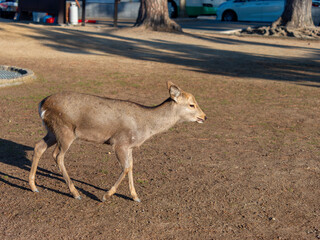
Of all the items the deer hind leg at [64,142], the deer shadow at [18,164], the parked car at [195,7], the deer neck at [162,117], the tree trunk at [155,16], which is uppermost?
the parked car at [195,7]

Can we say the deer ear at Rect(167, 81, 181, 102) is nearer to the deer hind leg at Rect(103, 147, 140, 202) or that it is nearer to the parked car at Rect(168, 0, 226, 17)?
the deer hind leg at Rect(103, 147, 140, 202)

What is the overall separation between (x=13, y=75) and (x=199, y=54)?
29.4 ft

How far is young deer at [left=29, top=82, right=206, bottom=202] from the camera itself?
558cm

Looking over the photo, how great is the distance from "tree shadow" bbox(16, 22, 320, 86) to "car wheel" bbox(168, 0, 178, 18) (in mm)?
16213

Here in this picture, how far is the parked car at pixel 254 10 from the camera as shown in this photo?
35.0m

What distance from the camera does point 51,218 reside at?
522 cm

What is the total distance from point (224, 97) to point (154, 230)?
7718 millimetres

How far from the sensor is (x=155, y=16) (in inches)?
1039

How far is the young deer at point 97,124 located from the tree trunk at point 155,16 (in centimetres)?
2092

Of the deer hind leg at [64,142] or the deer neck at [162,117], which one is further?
the deer neck at [162,117]

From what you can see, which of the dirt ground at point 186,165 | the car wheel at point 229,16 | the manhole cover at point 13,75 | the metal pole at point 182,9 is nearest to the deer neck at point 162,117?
the dirt ground at point 186,165

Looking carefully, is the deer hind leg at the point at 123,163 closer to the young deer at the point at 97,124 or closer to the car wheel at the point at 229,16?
the young deer at the point at 97,124

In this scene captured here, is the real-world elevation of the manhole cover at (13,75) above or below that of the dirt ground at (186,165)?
above

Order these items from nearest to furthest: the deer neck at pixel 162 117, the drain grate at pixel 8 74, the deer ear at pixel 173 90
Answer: the deer ear at pixel 173 90
the deer neck at pixel 162 117
the drain grate at pixel 8 74
